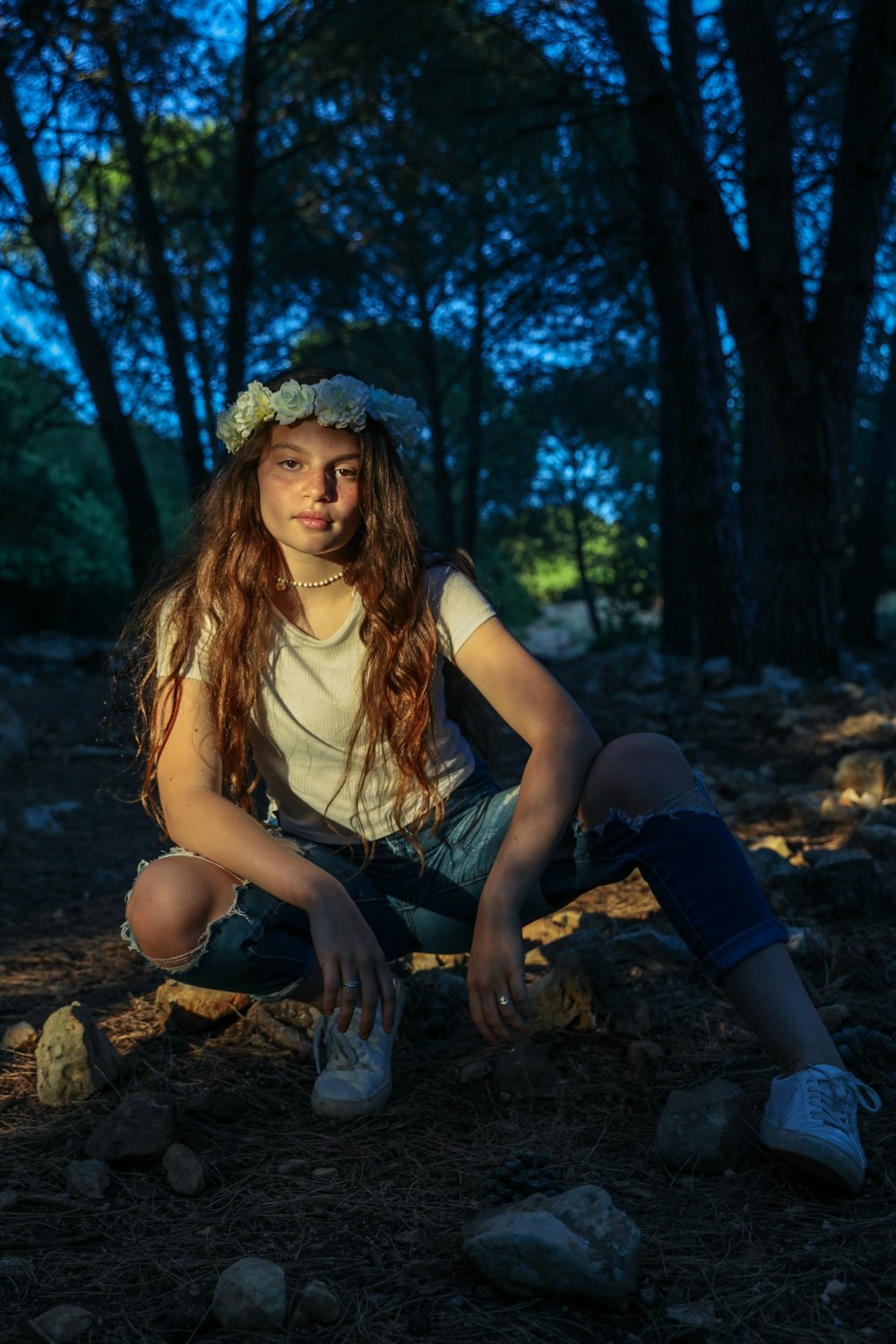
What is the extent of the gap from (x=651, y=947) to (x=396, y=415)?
1310 mm

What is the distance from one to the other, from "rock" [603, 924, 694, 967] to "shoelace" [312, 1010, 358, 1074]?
30.3 inches

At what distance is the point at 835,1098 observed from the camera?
1760mm

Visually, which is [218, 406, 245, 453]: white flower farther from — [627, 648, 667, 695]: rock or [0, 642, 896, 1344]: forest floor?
[627, 648, 667, 695]: rock

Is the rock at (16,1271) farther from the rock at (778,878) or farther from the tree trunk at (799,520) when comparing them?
the tree trunk at (799,520)

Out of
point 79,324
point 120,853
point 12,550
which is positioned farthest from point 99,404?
point 12,550

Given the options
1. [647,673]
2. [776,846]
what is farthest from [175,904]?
[647,673]

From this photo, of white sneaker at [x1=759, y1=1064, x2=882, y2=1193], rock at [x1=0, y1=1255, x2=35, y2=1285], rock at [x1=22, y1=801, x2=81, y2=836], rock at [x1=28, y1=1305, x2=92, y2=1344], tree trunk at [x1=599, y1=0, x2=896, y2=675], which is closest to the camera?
rock at [x1=28, y1=1305, x2=92, y2=1344]

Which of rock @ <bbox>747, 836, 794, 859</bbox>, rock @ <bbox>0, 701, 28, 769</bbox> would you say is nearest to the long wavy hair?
rock @ <bbox>747, 836, 794, 859</bbox>

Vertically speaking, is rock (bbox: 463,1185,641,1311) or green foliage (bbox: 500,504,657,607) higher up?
green foliage (bbox: 500,504,657,607)

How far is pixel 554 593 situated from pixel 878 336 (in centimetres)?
2886

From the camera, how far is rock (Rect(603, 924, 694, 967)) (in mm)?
2656

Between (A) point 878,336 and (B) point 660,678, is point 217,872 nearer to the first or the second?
(B) point 660,678

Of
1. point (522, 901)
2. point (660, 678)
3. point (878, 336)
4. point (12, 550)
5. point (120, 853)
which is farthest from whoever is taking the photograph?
point (12, 550)

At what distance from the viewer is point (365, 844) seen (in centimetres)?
221
